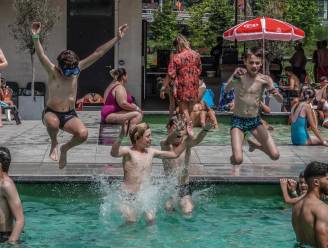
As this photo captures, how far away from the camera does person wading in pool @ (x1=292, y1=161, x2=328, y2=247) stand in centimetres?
652

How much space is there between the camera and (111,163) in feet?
39.5

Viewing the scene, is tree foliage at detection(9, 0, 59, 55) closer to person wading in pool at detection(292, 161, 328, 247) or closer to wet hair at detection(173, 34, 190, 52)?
wet hair at detection(173, 34, 190, 52)

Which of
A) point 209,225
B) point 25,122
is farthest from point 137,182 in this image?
point 25,122

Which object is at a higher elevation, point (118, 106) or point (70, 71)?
point (70, 71)

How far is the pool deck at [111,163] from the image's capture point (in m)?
10.8

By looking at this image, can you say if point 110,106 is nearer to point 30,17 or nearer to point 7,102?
point 7,102

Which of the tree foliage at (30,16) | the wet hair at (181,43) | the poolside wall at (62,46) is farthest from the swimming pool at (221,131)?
the tree foliage at (30,16)

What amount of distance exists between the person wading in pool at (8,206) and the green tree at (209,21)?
33.0 meters

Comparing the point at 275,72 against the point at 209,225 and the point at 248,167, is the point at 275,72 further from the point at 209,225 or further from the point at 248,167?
the point at 209,225

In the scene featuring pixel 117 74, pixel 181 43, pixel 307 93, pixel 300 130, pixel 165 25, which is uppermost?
pixel 165 25

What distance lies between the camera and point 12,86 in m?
20.6

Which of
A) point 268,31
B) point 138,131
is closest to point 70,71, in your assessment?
point 138,131

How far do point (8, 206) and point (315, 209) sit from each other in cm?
269

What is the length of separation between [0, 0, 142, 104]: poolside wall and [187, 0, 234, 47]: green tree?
1898 centimetres
